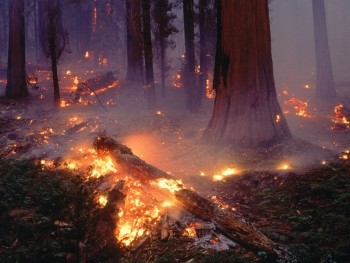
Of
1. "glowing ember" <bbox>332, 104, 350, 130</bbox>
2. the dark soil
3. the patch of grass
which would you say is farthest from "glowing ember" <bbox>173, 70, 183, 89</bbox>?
the dark soil

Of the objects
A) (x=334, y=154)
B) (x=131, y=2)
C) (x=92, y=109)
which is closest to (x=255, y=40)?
(x=334, y=154)

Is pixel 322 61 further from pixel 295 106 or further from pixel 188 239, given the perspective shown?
pixel 188 239

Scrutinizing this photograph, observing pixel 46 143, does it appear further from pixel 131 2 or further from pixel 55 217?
pixel 131 2

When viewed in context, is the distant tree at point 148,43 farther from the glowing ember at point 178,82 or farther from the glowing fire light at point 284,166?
the glowing fire light at point 284,166

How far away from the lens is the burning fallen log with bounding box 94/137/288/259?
13.6 ft

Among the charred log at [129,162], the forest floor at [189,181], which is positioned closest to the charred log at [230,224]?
the forest floor at [189,181]

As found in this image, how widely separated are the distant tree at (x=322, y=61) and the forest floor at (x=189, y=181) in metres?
6.02

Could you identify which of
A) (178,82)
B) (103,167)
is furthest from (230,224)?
(178,82)

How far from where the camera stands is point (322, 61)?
65.0ft

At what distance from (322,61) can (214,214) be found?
17.7m

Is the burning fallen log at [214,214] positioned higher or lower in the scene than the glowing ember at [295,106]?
lower

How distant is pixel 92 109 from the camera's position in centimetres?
1528

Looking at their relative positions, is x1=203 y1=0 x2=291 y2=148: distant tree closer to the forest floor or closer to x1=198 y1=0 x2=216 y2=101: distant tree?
the forest floor

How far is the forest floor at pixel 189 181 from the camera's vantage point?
4.27 metres
